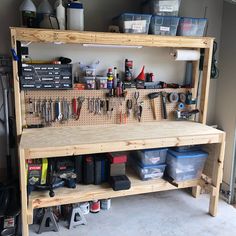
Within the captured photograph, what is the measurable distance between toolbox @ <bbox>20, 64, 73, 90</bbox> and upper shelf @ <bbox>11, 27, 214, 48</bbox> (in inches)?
10.0

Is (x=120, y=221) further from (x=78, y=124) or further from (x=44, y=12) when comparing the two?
(x=44, y=12)

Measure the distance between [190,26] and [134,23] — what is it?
550 mm

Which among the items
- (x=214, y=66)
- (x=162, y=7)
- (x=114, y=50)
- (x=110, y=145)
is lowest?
(x=110, y=145)

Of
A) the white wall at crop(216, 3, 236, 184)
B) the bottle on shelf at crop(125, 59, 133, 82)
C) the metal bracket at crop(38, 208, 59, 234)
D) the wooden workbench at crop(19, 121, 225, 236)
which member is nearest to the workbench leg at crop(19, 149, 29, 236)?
the wooden workbench at crop(19, 121, 225, 236)

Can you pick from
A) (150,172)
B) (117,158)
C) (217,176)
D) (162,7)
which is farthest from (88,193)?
(162,7)

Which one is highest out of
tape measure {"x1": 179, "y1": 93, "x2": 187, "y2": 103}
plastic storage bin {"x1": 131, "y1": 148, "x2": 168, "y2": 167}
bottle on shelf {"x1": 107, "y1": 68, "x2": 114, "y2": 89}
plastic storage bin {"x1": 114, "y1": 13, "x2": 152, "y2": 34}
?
plastic storage bin {"x1": 114, "y1": 13, "x2": 152, "y2": 34}

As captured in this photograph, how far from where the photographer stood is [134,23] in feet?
7.24

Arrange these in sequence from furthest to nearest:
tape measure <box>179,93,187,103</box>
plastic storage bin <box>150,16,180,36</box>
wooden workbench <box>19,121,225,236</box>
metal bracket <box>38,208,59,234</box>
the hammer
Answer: tape measure <box>179,93,187,103</box>, the hammer, plastic storage bin <box>150,16,180,36</box>, metal bracket <box>38,208,59,234</box>, wooden workbench <box>19,121,225,236</box>

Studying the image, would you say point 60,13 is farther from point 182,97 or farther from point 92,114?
point 182,97

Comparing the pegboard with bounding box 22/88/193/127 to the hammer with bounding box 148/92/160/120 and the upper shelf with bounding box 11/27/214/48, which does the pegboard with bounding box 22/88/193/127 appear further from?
the upper shelf with bounding box 11/27/214/48

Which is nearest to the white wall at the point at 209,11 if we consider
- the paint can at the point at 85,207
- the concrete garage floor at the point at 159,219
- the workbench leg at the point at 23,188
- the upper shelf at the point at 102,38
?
the upper shelf at the point at 102,38

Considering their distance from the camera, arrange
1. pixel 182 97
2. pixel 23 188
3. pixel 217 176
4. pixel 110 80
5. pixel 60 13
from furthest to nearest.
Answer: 1. pixel 182 97
2. pixel 110 80
3. pixel 217 176
4. pixel 60 13
5. pixel 23 188

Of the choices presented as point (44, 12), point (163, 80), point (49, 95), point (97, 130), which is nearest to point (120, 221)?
point (97, 130)

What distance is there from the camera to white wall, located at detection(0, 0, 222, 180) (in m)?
2.25
